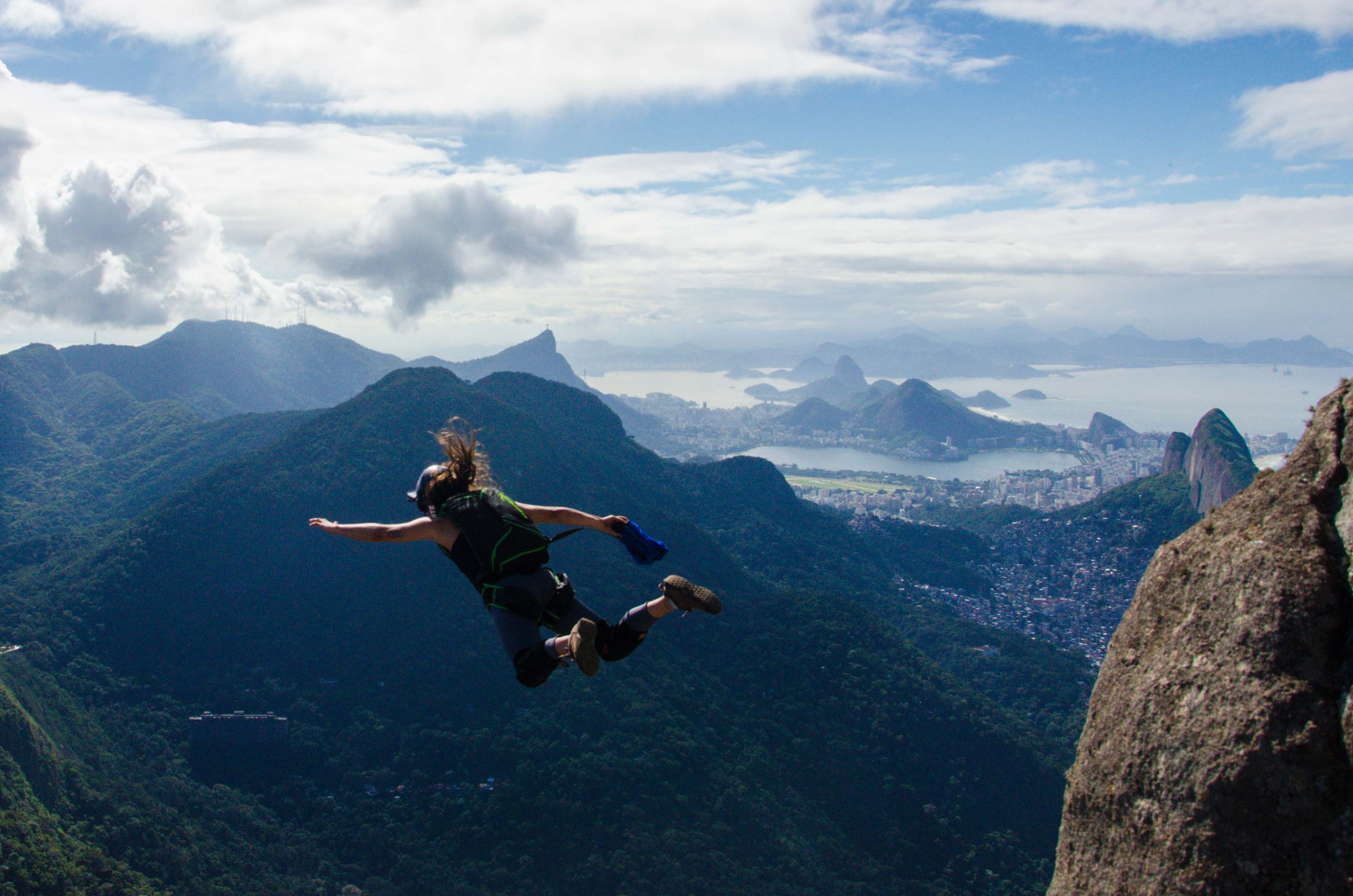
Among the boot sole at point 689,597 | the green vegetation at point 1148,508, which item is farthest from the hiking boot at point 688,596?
the green vegetation at point 1148,508

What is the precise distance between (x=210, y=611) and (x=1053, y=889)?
61.0 meters

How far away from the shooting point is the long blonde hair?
5742 mm

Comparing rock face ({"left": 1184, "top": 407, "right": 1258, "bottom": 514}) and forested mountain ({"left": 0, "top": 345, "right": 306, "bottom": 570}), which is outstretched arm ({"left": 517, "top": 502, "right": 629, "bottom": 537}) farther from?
rock face ({"left": 1184, "top": 407, "right": 1258, "bottom": 514})

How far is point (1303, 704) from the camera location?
153 inches

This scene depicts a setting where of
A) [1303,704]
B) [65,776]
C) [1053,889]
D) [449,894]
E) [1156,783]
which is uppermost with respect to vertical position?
[1303,704]

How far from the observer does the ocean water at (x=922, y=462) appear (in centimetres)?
16025

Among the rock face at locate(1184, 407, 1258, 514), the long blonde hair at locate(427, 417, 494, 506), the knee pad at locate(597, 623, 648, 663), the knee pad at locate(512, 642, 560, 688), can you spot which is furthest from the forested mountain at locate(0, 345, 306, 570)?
the rock face at locate(1184, 407, 1258, 514)

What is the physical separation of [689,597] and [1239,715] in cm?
310

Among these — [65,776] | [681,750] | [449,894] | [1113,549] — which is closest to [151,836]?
[65,776]

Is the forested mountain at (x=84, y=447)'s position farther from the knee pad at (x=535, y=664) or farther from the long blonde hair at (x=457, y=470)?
the knee pad at (x=535, y=664)

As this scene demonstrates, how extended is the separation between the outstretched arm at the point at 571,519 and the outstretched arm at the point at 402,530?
0.56m

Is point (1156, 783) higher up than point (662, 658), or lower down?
higher up

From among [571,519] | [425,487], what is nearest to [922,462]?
[571,519]

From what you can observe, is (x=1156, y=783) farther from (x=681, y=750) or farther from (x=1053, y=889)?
(x=681, y=750)
